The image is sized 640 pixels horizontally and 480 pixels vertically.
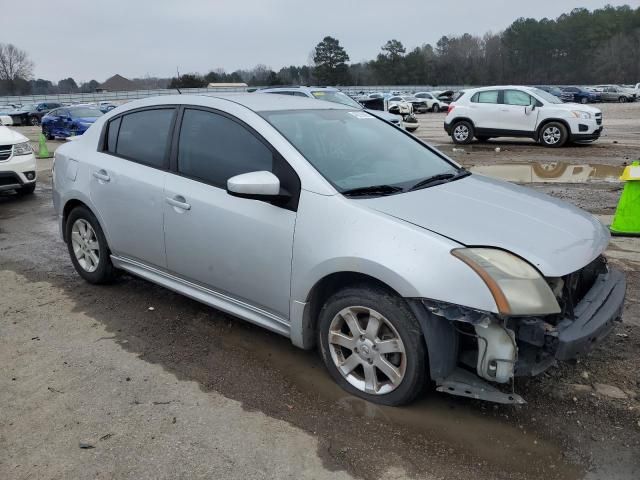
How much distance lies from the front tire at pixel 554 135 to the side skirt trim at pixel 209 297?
13.4m

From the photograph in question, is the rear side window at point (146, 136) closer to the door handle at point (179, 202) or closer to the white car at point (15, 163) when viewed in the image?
the door handle at point (179, 202)

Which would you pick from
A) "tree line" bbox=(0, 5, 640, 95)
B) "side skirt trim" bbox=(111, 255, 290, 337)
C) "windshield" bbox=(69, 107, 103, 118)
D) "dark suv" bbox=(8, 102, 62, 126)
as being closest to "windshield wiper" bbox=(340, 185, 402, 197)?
"side skirt trim" bbox=(111, 255, 290, 337)

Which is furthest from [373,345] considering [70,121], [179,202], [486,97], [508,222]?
[70,121]

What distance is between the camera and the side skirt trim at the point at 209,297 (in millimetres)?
3389

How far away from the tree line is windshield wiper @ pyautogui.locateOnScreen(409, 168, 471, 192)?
84.4m

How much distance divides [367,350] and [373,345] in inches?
2.2

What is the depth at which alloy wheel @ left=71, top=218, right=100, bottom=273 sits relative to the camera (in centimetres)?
473

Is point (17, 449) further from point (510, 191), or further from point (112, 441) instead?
point (510, 191)

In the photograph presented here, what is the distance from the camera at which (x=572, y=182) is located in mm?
9617

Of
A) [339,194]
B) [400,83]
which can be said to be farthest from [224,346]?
[400,83]

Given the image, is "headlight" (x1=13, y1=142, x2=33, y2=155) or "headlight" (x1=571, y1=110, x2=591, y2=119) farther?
"headlight" (x1=571, y1=110, x2=591, y2=119)

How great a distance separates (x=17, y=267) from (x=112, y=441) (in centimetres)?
361

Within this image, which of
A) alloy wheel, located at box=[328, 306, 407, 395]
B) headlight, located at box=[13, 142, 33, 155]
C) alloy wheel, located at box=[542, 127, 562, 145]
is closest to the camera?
alloy wheel, located at box=[328, 306, 407, 395]

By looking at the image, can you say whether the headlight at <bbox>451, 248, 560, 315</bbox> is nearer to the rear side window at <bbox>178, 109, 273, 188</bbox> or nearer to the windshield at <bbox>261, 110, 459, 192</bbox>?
the windshield at <bbox>261, 110, 459, 192</bbox>
